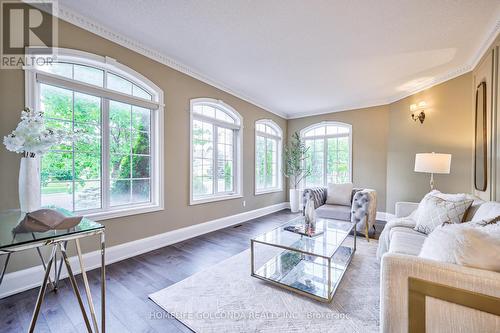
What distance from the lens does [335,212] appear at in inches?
149

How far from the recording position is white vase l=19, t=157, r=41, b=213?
162cm

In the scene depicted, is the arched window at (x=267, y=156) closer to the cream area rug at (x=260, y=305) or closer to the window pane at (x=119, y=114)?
the window pane at (x=119, y=114)

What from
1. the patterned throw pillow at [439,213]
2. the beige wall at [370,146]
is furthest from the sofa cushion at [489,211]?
the beige wall at [370,146]

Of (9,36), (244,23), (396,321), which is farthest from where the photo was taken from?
(244,23)

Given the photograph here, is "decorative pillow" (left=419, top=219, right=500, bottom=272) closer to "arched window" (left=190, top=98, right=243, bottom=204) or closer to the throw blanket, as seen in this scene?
the throw blanket

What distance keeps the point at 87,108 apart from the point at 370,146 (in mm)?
5518

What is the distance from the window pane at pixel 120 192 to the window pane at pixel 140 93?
122 cm

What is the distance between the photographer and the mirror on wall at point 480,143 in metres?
2.83

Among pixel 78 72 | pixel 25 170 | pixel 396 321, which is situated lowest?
pixel 396 321

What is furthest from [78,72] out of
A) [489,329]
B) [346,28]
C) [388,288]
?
[489,329]

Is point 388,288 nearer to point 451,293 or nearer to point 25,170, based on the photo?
point 451,293

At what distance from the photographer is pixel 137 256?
2785mm

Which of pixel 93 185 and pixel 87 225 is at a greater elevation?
pixel 93 185

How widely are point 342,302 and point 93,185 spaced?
3002mm
